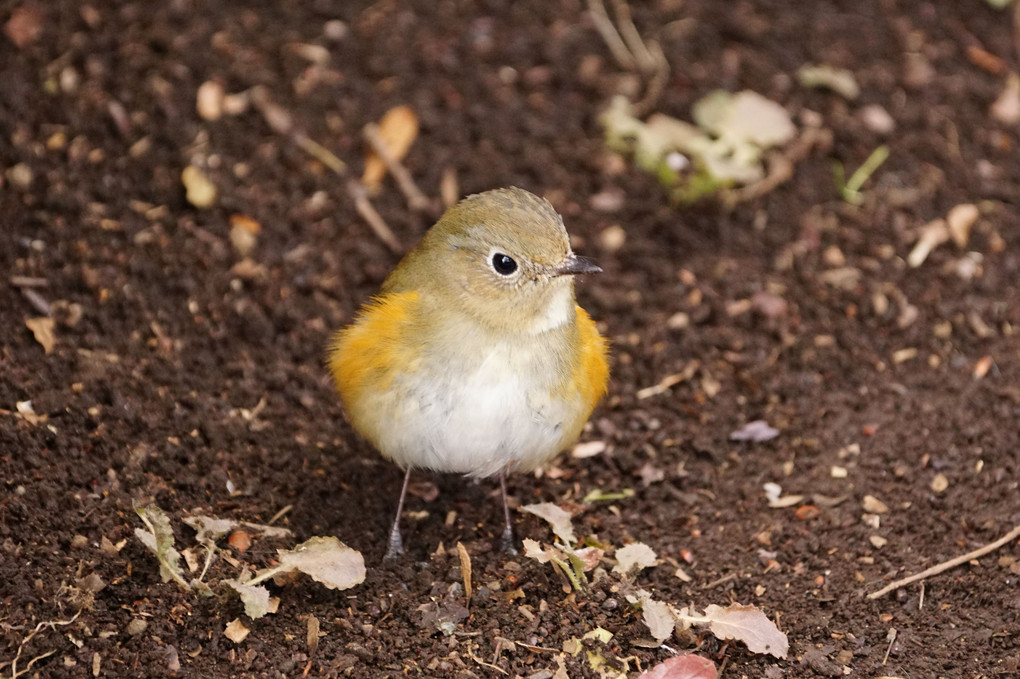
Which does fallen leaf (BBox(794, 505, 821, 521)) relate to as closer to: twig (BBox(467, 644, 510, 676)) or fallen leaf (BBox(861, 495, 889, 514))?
fallen leaf (BBox(861, 495, 889, 514))

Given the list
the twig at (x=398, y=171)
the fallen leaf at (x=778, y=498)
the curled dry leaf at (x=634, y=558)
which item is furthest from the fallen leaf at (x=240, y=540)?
the twig at (x=398, y=171)

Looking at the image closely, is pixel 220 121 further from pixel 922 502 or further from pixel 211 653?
pixel 922 502

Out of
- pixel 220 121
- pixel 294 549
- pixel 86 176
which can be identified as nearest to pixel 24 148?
pixel 86 176

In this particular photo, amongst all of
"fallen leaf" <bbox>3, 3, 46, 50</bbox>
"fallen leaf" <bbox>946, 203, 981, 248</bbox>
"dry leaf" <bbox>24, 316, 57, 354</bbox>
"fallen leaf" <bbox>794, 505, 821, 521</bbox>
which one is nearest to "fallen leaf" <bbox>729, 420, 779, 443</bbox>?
"fallen leaf" <bbox>794, 505, 821, 521</bbox>

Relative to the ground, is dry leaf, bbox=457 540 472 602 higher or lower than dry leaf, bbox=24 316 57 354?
lower

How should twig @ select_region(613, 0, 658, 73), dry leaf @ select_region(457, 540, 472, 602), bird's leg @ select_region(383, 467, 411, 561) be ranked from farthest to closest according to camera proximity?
twig @ select_region(613, 0, 658, 73) < bird's leg @ select_region(383, 467, 411, 561) < dry leaf @ select_region(457, 540, 472, 602)

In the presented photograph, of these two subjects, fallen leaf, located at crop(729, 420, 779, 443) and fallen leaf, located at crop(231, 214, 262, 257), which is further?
fallen leaf, located at crop(231, 214, 262, 257)

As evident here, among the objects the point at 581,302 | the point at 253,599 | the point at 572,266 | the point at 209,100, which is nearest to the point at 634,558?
the point at 572,266
